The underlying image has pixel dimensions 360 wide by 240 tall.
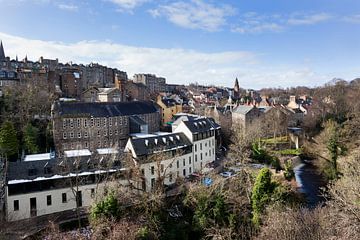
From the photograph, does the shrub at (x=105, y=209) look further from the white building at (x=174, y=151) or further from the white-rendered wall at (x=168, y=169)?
the white building at (x=174, y=151)

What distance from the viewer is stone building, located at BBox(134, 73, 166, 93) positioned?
99.1 metres

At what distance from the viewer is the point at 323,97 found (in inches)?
2382

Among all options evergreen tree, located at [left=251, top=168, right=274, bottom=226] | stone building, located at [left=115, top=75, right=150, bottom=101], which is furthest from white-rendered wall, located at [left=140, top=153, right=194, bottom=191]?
stone building, located at [left=115, top=75, right=150, bottom=101]

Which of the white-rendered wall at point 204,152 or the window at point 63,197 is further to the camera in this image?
the white-rendered wall at point 204,152

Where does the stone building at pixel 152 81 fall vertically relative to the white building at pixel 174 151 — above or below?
above

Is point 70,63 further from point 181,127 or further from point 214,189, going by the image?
point 214,189

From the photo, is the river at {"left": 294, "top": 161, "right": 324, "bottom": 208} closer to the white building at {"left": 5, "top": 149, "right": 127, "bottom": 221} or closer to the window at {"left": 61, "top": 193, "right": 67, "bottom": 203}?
the white building at {"left": 5, "top": 149, "right": 127, "bottom": 221}

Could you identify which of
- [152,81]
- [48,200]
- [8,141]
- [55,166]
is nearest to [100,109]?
[8,141]

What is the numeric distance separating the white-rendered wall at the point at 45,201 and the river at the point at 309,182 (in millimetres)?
20915

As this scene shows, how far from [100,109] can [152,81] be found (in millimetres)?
64483

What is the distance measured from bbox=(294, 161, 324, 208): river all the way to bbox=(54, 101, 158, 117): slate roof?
24.4 m

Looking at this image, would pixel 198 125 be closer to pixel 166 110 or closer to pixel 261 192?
pixel 261 192

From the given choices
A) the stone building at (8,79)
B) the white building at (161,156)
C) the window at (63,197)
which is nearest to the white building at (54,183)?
the window at (63,197)

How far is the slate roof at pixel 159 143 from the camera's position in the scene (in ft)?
98.8
